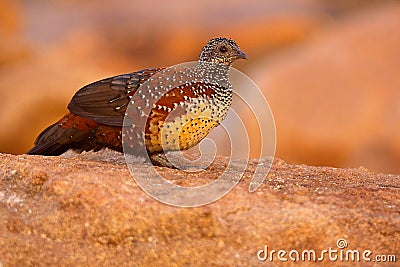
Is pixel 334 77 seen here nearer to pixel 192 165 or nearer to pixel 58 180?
pixel 192 165

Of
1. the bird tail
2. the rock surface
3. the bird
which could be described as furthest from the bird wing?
the rock surface

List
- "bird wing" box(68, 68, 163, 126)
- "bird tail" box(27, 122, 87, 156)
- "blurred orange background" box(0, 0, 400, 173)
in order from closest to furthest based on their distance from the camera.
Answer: "bird wing" box(68, 68, 163, 126) < "bird tail" box(27, 122, 87, 156) < "blurred orange background" box(0, 0, 400, 173)

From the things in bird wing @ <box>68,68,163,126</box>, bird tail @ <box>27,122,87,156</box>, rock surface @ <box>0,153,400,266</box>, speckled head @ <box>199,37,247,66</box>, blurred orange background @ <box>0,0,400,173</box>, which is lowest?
rock surface @ <box>0,153,400,266</box>

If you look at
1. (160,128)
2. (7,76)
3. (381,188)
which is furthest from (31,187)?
(7,76)

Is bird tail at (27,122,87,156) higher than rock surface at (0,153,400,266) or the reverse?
higher

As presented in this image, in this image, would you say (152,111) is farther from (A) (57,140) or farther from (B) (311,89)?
(B) (311,89)

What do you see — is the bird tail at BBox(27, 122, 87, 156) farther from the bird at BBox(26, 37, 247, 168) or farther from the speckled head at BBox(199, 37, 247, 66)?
the speckled head at BBox(199, 37, 247, 66)

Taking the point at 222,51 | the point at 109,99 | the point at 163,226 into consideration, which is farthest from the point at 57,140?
the point at 163,226

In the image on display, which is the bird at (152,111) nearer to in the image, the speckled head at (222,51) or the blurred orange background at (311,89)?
→ the speckled head at (222,51)
